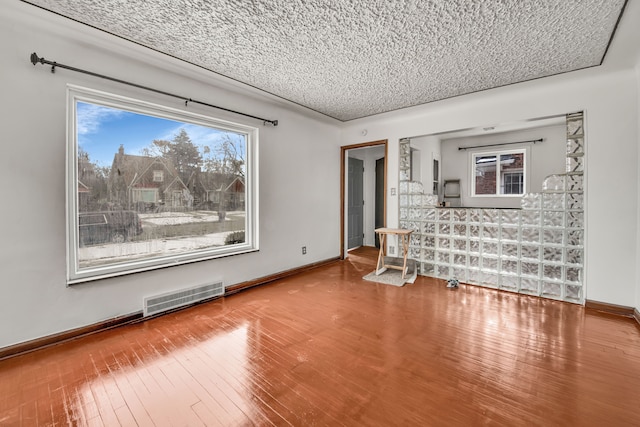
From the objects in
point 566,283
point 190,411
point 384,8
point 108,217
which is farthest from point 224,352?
point 566,283

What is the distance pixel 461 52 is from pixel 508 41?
1.18 ft

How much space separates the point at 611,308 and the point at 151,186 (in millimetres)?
5131

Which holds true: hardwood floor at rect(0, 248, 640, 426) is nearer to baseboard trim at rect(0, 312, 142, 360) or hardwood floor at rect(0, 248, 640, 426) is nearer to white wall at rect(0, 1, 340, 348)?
baseboard trim at rect(0, 312, 142, 360)

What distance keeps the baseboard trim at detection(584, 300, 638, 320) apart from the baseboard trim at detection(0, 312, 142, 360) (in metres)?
4.86

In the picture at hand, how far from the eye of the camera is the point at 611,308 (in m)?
2.88

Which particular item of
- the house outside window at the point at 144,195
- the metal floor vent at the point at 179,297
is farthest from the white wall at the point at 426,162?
the house outside window at the point at 144,195

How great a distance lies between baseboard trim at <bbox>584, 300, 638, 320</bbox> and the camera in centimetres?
280

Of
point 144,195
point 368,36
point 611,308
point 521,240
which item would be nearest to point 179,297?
point 144,195

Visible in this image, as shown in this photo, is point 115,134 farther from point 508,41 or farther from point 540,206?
point 540,206

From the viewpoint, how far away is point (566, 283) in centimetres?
315

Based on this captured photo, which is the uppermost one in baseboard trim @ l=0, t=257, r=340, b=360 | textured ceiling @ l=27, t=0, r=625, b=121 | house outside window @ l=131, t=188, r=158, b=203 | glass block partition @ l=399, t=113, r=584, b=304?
textured ceiling @ l=27, t=0, r=625, b=121

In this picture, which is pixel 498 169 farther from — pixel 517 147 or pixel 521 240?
pixel 521 240

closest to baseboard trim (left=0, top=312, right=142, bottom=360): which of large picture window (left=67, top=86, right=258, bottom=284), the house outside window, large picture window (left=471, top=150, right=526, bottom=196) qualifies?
Result: large picture window (left=67, top=86, right=258, bottom=284)

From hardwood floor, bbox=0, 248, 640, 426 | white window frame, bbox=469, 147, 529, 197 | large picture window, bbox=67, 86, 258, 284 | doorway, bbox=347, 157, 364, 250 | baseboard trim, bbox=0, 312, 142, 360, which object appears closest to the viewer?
hardwood floor, bbox=0, 248, 640, 426
